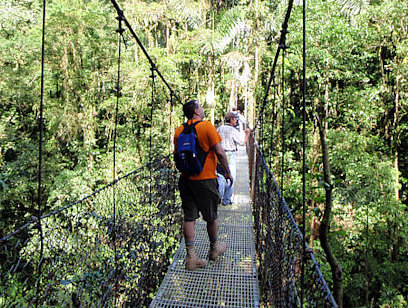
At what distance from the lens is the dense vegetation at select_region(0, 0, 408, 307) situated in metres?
6.03

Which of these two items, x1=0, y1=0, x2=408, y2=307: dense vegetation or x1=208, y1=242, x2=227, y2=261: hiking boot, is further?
x1=0, y1=0, x2=408, y2=307: dense vegetation

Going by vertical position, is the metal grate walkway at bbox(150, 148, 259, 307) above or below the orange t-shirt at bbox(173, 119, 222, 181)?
below

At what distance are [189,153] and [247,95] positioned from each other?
7.31m

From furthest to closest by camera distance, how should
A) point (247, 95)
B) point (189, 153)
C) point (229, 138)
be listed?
point (247, 95) → point (229, 138) → point (189, 153)

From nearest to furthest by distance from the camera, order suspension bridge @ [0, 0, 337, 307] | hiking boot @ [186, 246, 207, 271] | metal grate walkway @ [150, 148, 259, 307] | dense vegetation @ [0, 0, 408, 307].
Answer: suspension bridge @ [0, 0, 337, 307] < metal grate walkway @ [150, 148, 259, 307] < hiking boot @ [186, 246, 207, 271] < dense vegetation @ [0, 0, 408, 307]

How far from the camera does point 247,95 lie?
8422 millimetres

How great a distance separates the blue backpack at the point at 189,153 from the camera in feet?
4.68

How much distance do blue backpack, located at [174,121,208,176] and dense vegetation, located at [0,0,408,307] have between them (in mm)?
4727

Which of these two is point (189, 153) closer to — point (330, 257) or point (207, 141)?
point (207, 141)

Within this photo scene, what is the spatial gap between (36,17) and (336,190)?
8.74 m

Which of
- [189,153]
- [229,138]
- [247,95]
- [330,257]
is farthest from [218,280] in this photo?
[247,95]

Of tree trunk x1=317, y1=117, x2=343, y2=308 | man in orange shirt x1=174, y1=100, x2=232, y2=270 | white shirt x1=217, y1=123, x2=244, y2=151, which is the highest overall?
white shirt x1=217, y1=123, x2=244, y2=151

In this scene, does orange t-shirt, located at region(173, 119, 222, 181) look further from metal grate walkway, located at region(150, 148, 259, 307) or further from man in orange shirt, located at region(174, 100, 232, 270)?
metal grate walkway, located at region(150, 148, 259, 307)

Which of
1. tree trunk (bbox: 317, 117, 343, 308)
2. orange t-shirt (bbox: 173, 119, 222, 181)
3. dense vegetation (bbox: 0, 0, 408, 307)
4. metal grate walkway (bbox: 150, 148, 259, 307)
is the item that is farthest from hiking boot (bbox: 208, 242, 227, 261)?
dense vegetation (bbox: 0, 0, 408, 307)
